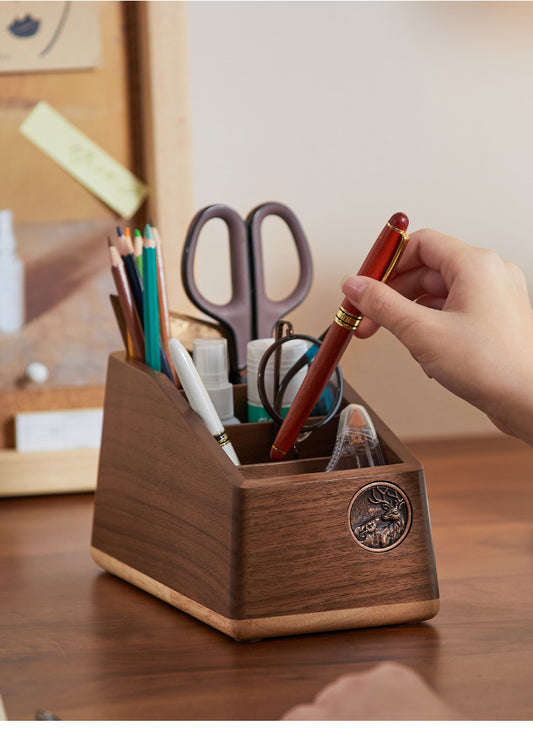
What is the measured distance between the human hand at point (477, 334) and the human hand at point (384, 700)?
168 mm

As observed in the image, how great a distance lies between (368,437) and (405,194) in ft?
1.50

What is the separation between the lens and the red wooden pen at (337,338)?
1.52 ft

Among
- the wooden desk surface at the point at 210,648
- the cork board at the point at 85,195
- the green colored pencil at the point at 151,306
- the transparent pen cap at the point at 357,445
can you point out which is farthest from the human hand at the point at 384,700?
the cork board at the point at 85,195

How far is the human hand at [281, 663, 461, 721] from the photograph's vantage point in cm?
34

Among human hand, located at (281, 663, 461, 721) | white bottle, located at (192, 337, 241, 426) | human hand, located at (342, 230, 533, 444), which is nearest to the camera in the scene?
human hand, located at (281, 663, 461, 721)

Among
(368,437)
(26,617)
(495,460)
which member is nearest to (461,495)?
(495,460)

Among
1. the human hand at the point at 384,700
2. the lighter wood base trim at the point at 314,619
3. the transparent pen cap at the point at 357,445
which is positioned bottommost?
the lighter wood base trim at the point at 314,619

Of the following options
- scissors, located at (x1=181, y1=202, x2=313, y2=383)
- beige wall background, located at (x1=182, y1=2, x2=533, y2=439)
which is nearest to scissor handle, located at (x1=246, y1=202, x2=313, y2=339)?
scissors, located at (x1=181, y1=202, x2=313, y2=383)

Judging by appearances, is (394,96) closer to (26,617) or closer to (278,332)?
(278,332)

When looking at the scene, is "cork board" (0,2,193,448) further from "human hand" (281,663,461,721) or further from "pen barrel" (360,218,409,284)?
"human hand" (281,663,461,721)

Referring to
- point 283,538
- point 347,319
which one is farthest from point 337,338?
point 283,538

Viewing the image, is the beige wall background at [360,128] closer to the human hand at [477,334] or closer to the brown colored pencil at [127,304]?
the brown colored pencil at [127,304]

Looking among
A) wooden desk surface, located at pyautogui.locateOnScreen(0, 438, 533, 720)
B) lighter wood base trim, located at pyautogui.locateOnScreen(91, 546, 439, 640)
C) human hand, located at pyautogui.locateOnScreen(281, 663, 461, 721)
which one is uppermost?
human hand, located at pyautogui.locateOnScreen(281, 663, 461, 721)

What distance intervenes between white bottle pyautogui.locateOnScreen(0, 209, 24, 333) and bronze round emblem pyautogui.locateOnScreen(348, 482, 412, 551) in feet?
1.40
